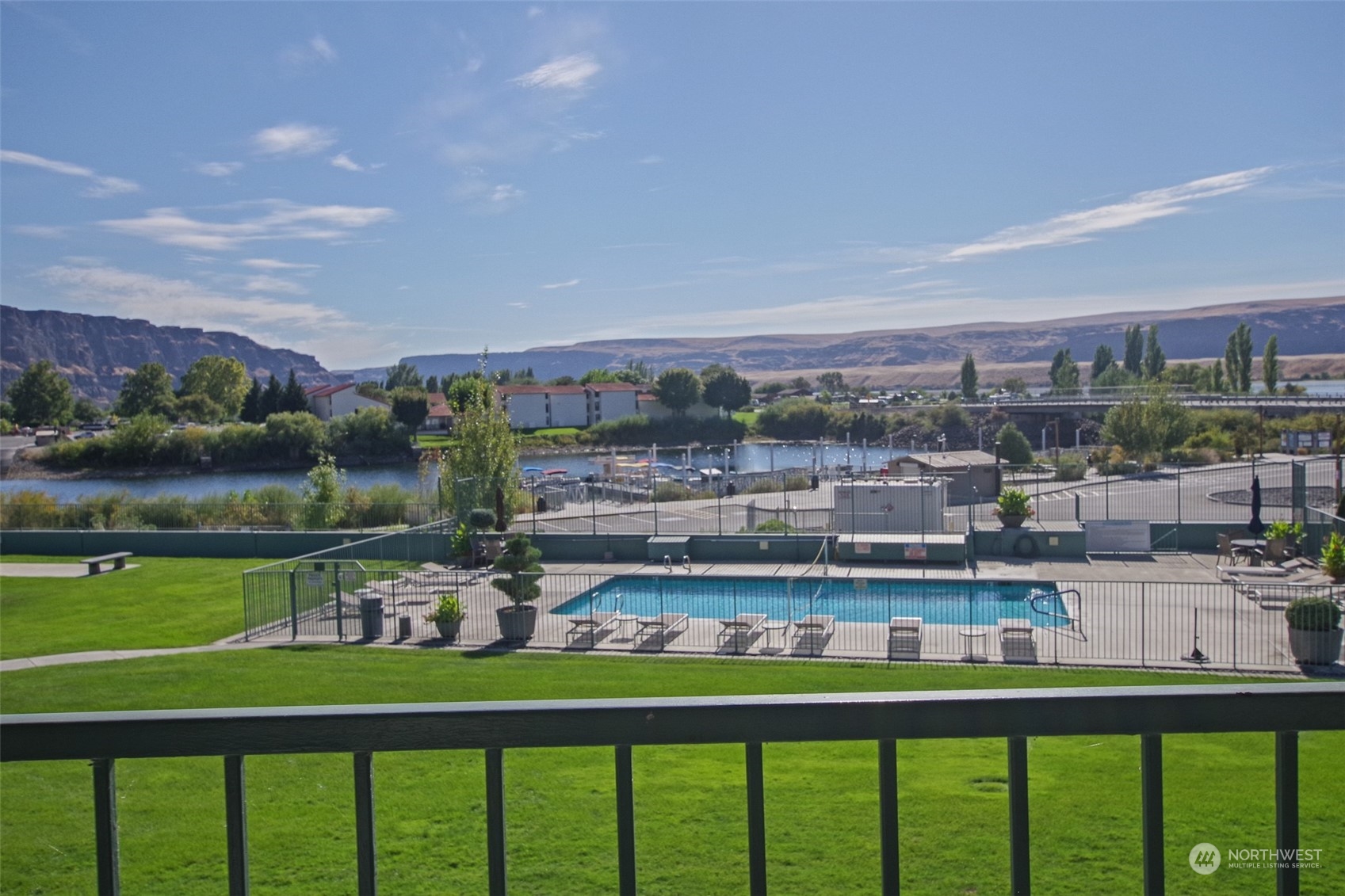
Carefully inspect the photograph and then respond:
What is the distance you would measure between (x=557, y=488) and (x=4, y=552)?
63.5 feet

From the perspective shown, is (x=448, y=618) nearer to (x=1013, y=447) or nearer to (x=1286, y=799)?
(x=1286, y=799)

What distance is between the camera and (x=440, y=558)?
30547 millimetres

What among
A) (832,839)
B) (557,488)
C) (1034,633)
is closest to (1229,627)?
(1034,633)

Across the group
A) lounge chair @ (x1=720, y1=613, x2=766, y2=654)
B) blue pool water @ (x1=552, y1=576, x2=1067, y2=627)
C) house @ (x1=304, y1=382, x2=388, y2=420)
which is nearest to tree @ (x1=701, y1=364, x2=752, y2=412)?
house @ (x1=304, y1=382, x2=388, y2=420)

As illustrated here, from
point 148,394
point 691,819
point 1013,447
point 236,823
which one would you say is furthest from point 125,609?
point 148,394

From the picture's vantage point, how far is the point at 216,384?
141125 millimetres

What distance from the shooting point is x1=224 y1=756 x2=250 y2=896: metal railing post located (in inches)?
81.5

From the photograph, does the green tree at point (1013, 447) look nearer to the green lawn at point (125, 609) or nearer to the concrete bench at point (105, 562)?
the green lawn at point (125, 609)

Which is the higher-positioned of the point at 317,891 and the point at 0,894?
the point at 0,894

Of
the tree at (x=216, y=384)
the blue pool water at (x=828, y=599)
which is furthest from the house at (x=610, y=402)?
the blue pool water at (x=828, y=599)

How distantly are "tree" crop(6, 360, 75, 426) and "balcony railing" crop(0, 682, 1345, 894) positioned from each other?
457 feet

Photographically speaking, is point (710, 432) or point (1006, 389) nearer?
point (710, 432)

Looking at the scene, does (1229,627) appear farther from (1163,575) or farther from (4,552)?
(4,552)

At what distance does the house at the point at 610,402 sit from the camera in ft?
385
